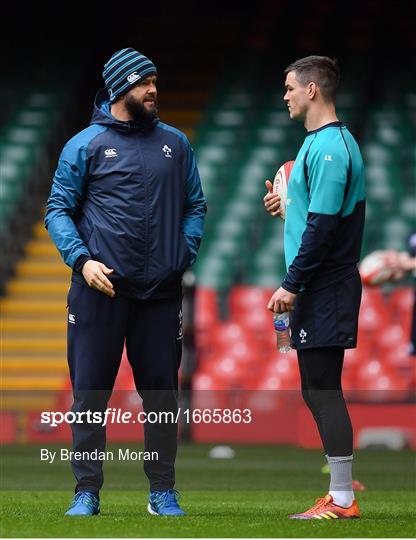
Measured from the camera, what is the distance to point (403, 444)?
12.4 m

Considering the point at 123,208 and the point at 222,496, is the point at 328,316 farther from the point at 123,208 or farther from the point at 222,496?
the point at 222,496

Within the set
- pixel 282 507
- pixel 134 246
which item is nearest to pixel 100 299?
pixel 134 246

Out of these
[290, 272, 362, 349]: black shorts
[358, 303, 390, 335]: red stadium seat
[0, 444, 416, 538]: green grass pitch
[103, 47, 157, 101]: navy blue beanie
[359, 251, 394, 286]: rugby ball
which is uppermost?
[103, 47, 157, 101]: navy blue beanie

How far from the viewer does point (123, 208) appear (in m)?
5.63

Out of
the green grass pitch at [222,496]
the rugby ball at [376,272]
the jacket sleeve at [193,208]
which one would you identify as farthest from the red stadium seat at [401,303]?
the jacket sleeve at [193,208]

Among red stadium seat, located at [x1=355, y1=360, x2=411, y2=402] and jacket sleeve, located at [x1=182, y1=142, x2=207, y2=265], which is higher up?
jacket sleeve, located at [x1=182, y1=142, x2=207, y2=265]

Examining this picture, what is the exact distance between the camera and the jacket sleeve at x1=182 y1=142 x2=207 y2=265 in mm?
5809

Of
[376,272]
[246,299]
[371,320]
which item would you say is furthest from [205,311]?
[376,272]

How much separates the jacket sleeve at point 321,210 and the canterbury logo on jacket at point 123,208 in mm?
528

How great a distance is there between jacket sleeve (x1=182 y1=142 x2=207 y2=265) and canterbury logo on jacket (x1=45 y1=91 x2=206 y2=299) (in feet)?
0.12

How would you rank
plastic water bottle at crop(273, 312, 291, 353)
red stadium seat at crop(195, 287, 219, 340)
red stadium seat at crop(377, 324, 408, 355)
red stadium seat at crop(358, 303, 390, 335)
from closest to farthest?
1. plastic water bottle at crop(273, 312, 291, 353)
2. red stadium seat at crop(377, 324, 408, 355)
3. red stadium seat at crop(358, 303, 390, 335)
4. red stadium seat at crop(195, 287, 219, 340)

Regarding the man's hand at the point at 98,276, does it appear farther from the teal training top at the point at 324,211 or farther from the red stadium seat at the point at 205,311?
the red stadium seat at the point at 205,311

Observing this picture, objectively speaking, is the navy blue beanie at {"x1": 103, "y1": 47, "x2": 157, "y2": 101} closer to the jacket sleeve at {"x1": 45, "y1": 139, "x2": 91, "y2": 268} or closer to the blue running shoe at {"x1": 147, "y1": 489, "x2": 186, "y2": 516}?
the jacket sleeve at {"x1": 45, "y1": 139, "x2": 91, "y2": 268}

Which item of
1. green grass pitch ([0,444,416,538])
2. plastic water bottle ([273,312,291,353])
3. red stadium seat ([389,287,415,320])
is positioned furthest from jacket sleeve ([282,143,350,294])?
red stadium seat ([389,287,415,320])
